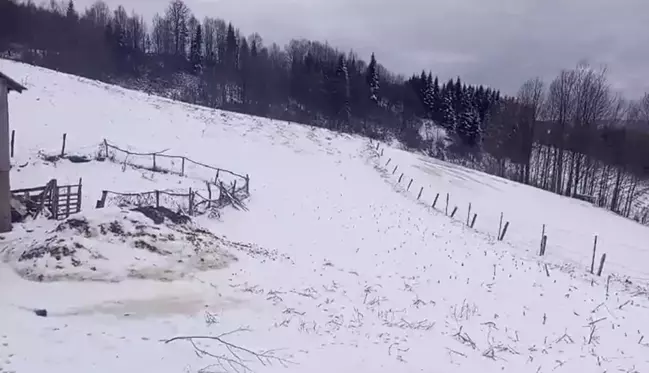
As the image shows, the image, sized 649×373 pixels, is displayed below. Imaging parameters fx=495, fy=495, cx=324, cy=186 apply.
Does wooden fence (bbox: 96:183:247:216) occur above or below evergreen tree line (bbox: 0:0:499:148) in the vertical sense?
below

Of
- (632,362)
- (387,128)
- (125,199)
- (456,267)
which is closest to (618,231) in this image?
(456,267)

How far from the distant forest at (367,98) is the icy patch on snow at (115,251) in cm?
4819

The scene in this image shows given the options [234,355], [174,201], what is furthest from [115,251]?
[174,201]

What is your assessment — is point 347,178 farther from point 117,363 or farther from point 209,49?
point 209,49

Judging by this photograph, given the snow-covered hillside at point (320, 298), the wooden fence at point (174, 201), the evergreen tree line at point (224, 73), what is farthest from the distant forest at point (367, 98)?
the wooden fence at point (174, 201)

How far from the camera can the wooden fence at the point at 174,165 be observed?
27.7 m

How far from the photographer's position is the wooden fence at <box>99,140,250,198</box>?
2771cm

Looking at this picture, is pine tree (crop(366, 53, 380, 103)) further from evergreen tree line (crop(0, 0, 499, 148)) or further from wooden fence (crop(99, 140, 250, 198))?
wooden fence (crop(99, 140, 250, 198))

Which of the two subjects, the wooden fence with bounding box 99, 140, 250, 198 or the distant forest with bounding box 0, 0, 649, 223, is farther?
the distant forest with bounding box 0, 0, 649, 223

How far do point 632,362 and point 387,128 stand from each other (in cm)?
7572

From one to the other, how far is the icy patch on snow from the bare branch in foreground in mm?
3426

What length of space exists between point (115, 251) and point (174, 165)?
1920cm

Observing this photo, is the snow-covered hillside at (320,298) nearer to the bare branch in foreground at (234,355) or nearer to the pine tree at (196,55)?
the bare branch in foreground at (234,355)

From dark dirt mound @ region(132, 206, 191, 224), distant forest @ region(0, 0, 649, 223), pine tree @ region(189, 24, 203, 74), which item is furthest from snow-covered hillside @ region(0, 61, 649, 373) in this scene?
pine tree @ region(189, 24, 203, 74)
